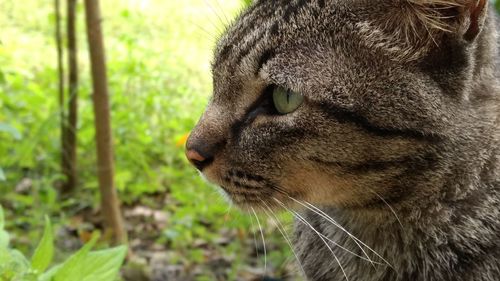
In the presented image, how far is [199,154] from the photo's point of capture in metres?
1.67

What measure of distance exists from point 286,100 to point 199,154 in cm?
28

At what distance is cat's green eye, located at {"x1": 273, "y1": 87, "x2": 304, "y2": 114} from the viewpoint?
1.57 m

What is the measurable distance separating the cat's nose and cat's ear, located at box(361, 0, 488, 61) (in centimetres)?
51

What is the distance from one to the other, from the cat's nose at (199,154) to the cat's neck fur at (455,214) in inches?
15.9

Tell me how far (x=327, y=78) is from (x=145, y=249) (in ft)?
6.84

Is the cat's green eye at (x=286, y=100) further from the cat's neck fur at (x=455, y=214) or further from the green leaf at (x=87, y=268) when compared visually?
the green leaf at (x=87, y=268)

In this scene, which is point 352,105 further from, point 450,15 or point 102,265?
point 102,265

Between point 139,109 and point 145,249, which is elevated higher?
point 139,109

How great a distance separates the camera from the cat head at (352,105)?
152 cm

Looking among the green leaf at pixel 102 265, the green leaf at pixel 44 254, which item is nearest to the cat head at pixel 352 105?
the green leaf at pixel 102 265

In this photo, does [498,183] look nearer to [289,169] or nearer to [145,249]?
[289,169]

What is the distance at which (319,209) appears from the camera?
1762 millimetres

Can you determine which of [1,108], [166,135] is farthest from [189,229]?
[1,108]

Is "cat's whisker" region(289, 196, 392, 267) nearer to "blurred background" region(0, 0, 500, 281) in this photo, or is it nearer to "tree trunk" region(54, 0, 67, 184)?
"blurred background" region(0, 0, 500, 281)
